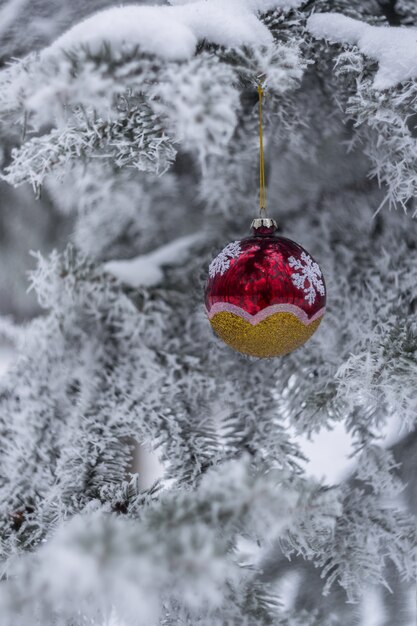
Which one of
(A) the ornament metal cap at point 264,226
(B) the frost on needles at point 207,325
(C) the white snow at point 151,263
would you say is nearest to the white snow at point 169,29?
(B) the frost on needles at point 207,325

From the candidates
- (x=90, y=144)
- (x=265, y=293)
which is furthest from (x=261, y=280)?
(x=90, y=144)

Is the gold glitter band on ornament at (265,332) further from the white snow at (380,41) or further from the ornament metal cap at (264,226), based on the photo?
the white snow at (380,41)

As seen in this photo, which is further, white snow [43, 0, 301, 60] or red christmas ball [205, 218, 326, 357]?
red christmas ball [205, 218, 326, 357]

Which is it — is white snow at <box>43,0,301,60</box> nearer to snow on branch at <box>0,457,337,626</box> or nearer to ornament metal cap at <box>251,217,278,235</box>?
ornament metal cap at <box>251,217,278,235</box>

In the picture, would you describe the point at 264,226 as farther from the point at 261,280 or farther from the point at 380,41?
the point at 380,41

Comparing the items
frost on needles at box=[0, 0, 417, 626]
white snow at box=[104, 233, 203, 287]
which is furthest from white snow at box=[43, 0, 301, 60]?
white snow at box=[104, 233, 203, 287]
